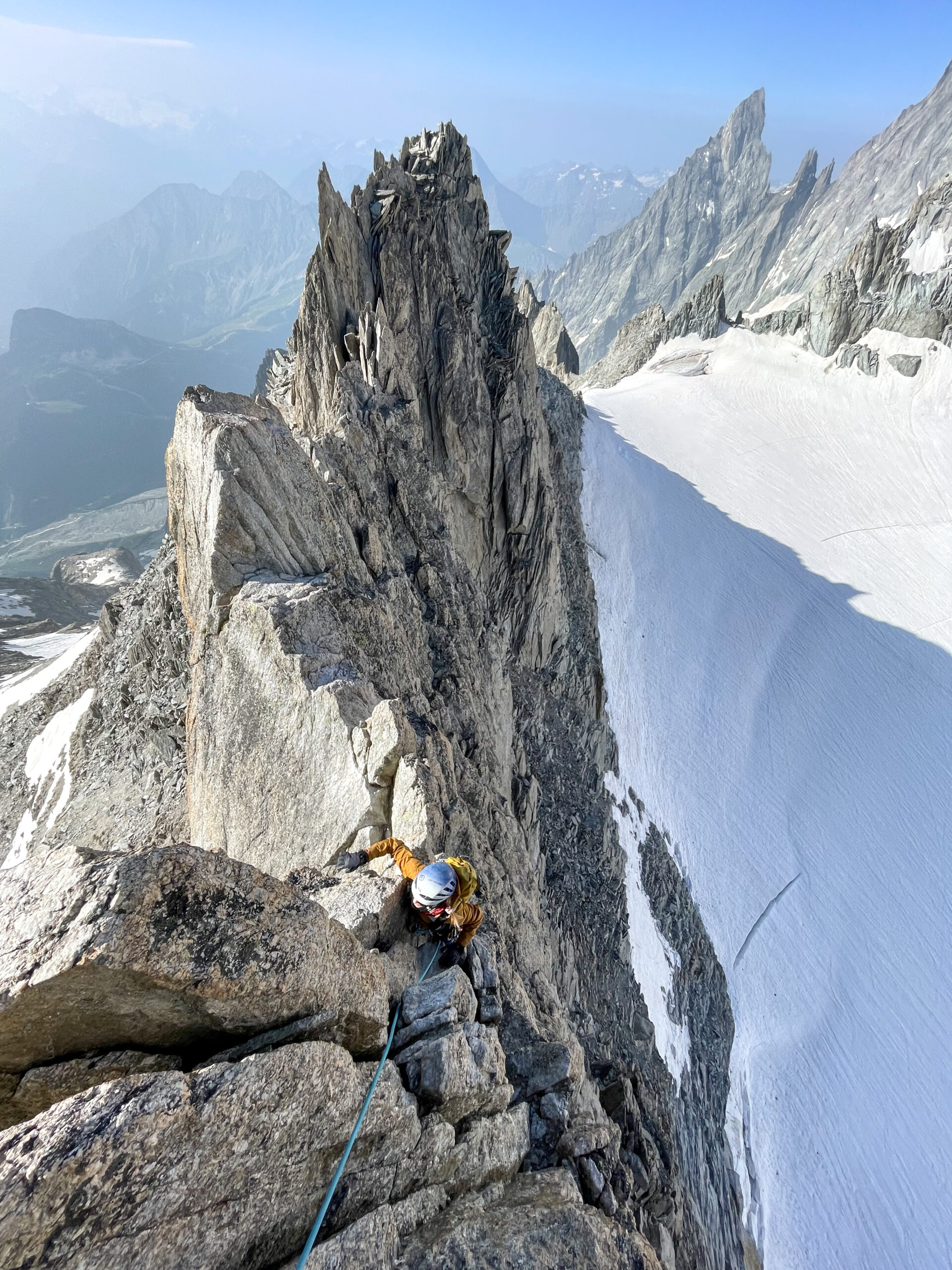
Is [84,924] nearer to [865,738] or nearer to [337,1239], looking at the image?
[337,1239]

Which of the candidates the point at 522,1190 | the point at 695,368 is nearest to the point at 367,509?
the point at 522,1190

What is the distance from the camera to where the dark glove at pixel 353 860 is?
9.96 m

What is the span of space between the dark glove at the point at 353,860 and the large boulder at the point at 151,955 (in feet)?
10.9

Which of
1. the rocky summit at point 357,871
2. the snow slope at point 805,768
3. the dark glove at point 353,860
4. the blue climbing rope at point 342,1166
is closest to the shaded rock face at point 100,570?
the rocky summit at point 357,871

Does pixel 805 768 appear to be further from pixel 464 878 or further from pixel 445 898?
pixel 445 898

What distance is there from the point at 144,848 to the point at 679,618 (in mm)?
47070

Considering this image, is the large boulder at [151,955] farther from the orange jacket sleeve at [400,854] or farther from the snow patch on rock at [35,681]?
the snow patch on rock at [35,681]

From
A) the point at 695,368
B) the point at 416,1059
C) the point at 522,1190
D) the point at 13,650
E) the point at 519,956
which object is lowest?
the point at 13,650

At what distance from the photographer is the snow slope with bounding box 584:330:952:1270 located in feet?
86.5

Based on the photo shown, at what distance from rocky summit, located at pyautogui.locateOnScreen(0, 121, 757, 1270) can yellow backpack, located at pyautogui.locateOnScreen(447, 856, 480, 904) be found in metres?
1.17

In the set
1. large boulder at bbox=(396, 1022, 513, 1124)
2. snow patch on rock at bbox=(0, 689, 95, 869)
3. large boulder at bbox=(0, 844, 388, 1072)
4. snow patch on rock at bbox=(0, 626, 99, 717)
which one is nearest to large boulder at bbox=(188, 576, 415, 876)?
large boulder at bbox=(396, 1022, 513, 1124)

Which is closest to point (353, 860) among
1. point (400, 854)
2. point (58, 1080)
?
point (400, 854)

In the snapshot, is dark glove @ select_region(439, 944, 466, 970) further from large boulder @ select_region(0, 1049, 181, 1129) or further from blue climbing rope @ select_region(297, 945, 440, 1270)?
large boulder @ select_region(0, 1049, 181, 1129)

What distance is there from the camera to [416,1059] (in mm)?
7176
